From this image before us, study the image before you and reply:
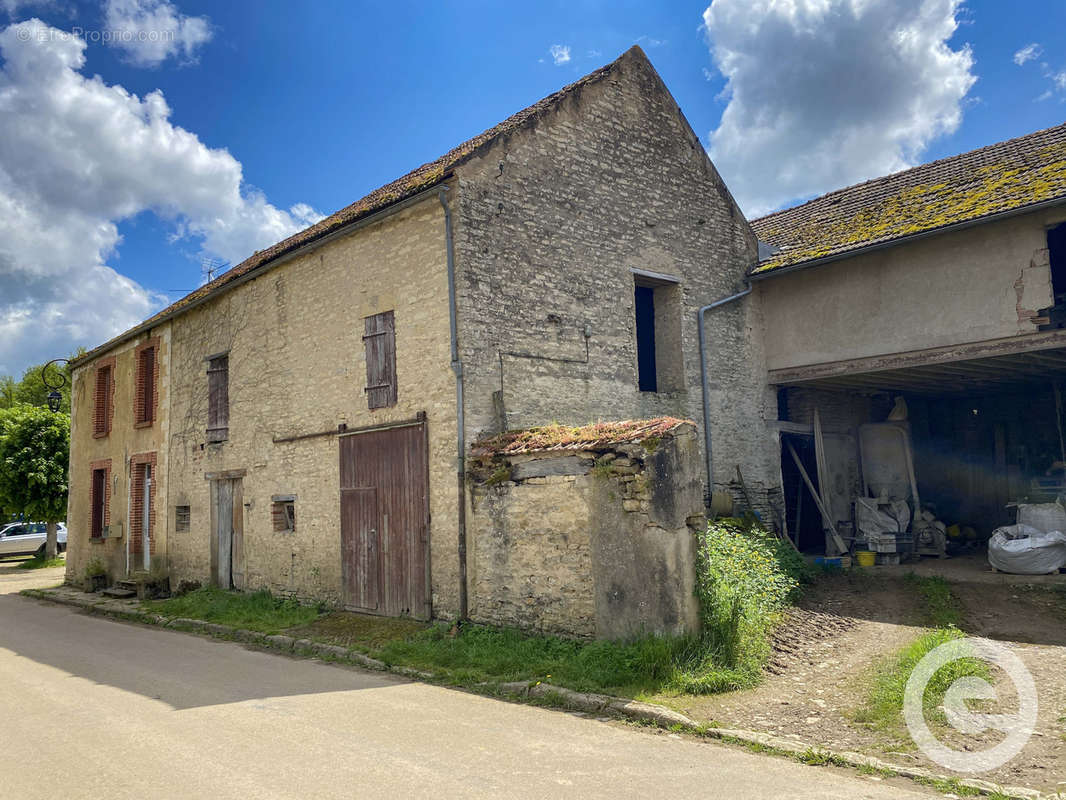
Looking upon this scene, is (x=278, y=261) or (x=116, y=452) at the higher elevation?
(x=278, y=261)

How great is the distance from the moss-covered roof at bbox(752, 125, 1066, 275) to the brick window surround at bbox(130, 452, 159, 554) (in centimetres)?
1336

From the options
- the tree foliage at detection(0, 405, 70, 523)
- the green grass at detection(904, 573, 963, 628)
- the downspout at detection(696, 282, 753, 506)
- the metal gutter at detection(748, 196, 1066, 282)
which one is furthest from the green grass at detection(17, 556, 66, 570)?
the green grass at detection(904, 573, 963, 628)

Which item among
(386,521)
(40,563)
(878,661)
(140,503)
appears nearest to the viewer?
(878,661)

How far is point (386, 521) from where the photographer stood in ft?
35.6

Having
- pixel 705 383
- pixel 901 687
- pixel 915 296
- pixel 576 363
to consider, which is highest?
pixel 915 296

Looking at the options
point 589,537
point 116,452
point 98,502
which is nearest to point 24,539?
point 98,502

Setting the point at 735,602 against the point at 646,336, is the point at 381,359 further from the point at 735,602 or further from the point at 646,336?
the point at 735,602

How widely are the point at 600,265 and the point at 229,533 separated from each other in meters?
8.45

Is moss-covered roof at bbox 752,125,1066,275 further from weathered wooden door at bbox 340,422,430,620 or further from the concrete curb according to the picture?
the concrete curb

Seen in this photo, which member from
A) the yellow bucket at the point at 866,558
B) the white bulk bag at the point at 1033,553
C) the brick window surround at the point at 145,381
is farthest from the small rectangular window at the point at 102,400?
the white bulk bag at the point at 1033,553

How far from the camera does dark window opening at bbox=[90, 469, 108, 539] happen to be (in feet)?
61.6

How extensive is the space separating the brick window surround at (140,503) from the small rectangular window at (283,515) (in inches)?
196

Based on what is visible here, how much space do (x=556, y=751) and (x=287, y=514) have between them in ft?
28.2

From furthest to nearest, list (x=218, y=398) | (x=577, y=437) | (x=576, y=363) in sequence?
(x=218, y=398) < (x=576, y=363) < (x=577, y=437)
